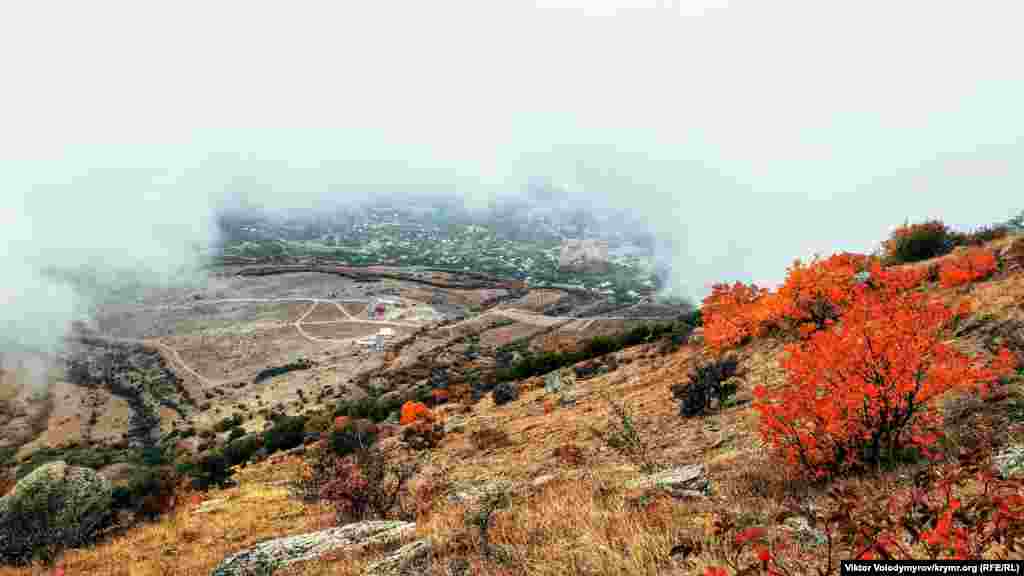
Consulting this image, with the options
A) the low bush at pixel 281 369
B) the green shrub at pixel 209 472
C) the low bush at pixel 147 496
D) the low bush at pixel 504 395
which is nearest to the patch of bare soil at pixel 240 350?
the low bush at pixel 281 369

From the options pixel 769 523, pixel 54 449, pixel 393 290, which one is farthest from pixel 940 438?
pixel 393 290

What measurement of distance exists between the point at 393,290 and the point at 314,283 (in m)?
26.4

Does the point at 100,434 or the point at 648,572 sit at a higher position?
the point at 648,572

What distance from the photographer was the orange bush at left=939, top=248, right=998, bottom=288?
1972 centimetres

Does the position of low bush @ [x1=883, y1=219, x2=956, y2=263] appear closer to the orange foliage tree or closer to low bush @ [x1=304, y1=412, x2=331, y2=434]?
the orange foliage tree

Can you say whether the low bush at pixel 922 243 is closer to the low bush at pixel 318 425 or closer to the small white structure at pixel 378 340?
the low bush at pixel 318 425

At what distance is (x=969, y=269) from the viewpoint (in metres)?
20.2

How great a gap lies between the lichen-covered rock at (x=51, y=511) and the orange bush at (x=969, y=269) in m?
32.8

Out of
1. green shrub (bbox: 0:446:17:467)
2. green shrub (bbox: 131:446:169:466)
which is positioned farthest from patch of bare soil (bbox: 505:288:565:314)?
green shrub (bbox: 0:446:17:467)

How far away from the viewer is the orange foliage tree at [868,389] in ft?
24.4

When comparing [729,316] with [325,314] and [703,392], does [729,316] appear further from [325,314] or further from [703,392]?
[325,314]

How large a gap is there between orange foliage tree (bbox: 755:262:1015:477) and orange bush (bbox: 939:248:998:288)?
52.4 ft

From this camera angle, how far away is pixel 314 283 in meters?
143

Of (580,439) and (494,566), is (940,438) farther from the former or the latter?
(580,439)
